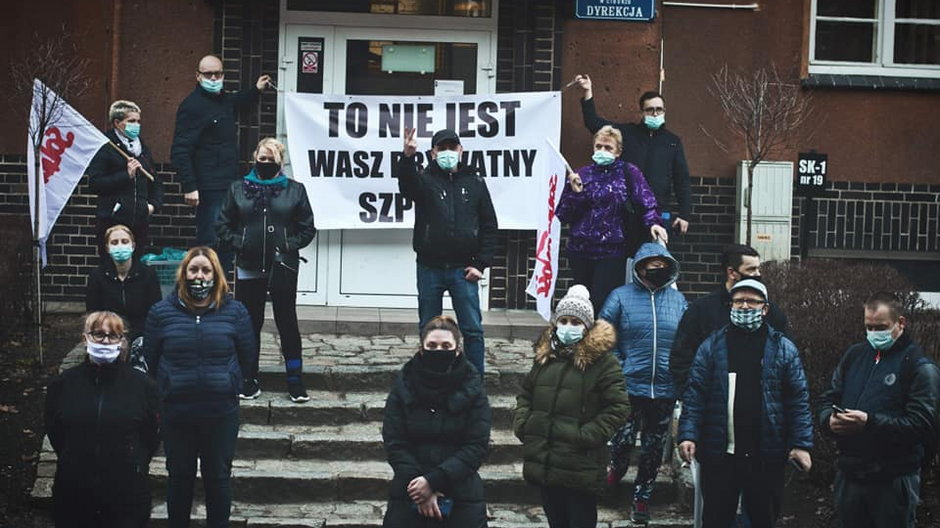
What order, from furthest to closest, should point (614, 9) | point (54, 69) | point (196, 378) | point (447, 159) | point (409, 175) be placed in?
point (614, 9), point (54, 69), point (447, 159), point (409, 175), point (196, 378)

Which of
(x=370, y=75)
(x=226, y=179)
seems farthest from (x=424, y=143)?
(x=226, y=179)

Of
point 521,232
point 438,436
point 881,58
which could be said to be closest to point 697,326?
point 438,436

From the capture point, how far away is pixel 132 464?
7.65 metres

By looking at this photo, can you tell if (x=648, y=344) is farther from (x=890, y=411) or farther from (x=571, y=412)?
(x=890, y=411)

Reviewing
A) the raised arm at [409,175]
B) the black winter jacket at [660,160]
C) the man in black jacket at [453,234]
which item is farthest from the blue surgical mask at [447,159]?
the black winter jacket at [660,160]

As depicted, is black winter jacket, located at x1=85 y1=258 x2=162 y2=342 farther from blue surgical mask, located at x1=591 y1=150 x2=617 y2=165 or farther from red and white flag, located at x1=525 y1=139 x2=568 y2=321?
blue surgical mask, located at x1=591 y1=150 x2=617 y2=165

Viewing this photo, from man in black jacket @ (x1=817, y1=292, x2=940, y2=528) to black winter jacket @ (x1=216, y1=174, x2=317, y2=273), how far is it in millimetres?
4013

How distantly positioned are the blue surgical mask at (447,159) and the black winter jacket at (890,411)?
3.30 metres

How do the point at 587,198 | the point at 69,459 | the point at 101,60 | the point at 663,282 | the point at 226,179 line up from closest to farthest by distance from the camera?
the point at 69,459 → the point at 663,282 → the point at 587,198 → the point at 226,179 → the point at 101,60

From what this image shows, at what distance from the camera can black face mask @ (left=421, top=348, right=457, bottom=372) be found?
767cm

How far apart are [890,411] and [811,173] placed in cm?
601

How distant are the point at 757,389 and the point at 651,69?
19.7 ft

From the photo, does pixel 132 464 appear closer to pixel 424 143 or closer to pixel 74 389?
pixel 74 389

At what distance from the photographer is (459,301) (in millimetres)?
10039
